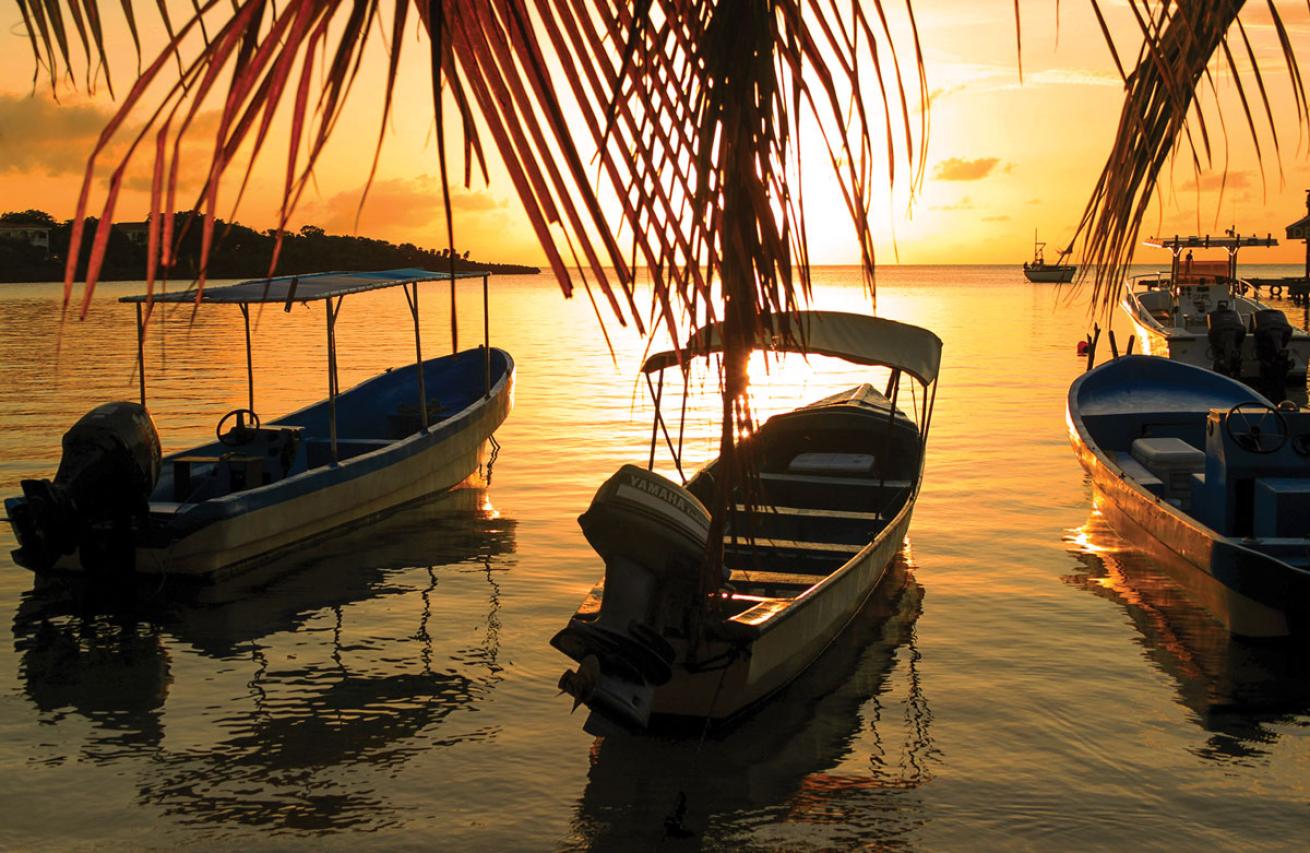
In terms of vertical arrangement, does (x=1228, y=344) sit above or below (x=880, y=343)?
below

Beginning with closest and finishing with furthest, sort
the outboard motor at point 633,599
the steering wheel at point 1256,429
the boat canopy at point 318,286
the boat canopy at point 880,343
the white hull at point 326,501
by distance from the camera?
the outboard motor at point 633,599 → the steering wheel at point 1256,429 → the boat canopy at point 880,343 → the boat canopy at point 318,286 → the white hull at point 326,501

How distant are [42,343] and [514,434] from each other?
35181 millimetres

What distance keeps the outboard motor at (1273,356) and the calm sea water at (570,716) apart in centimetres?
1404

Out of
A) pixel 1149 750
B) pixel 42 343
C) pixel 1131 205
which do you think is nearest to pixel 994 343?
pixel 42 343

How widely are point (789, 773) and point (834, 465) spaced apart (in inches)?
236

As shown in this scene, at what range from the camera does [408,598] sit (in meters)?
14.6

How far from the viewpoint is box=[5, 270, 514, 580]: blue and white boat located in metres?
13.4

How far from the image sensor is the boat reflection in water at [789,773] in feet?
28.1

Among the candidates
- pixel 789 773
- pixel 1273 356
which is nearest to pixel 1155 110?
pixel 789 773

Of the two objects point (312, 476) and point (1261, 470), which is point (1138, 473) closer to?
point (1261, 470)

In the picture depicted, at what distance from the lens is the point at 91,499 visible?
1335 cm

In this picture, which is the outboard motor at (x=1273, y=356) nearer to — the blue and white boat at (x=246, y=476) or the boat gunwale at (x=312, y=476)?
the blue and white boat at (x=246, y=476)

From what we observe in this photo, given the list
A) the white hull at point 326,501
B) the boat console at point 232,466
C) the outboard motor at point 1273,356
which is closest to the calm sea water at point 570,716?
the white hull at point 326,501

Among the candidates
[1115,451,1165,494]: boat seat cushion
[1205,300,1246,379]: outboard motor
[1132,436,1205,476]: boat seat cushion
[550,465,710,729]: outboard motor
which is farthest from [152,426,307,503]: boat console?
[1205,300,1246,379]: outboard motor
